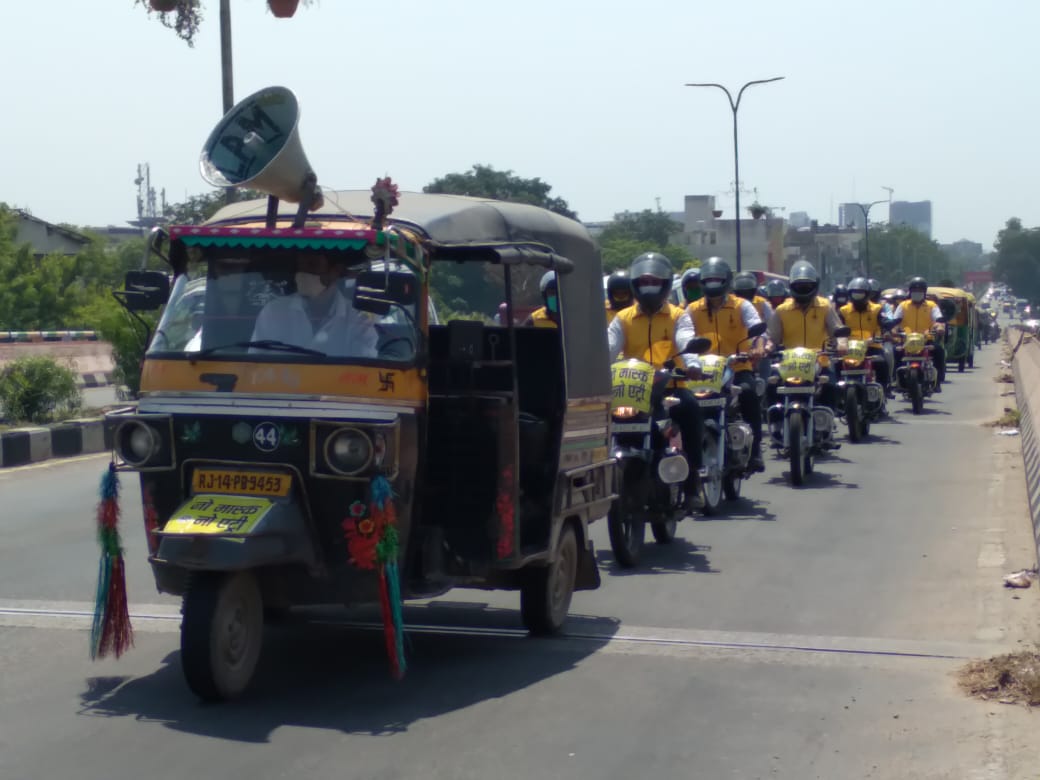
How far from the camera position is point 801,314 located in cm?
1597

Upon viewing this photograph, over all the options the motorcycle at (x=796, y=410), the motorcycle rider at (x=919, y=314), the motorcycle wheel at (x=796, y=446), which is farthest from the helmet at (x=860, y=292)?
the motorcycle wheel at (x=796, y=446)

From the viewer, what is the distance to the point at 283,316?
6.41m

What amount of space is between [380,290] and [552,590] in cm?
222

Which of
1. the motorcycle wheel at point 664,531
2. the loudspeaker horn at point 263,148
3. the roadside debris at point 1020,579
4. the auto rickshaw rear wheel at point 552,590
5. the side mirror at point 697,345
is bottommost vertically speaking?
the roadside debris at point 1020,579

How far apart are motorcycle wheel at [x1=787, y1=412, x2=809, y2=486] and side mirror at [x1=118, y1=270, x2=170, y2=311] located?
27.4 feet

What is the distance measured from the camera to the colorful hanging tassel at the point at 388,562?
6066 mm

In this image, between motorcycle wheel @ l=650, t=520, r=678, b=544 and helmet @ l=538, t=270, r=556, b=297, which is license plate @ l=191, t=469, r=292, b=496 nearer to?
helmet @ l=538, t=270, r=556, b=297

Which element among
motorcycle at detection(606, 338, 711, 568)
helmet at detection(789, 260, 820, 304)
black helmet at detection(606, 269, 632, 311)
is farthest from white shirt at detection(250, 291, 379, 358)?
helmet at detection(789, 260, 820, 304)

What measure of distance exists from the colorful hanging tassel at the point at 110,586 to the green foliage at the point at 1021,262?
132m

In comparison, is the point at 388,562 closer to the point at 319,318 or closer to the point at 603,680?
the point at 319,318

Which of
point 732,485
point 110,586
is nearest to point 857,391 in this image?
point 732,485

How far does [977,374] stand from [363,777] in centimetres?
3576

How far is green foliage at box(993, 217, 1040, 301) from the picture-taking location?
130125mm

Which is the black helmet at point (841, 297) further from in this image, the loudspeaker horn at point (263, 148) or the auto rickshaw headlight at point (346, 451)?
the auto rickshaw headlight at point (346, 451)
